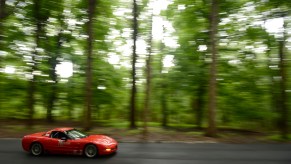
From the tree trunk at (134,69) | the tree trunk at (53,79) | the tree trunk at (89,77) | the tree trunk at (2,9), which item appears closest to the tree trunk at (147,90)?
the tree trunk at (89,77)

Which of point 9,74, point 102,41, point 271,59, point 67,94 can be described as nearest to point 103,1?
point 102,41

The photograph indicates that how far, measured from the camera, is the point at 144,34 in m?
26.0

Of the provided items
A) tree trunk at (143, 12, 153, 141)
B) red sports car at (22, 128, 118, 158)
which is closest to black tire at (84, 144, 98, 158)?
red sports car at (22, 128, 118, 158)

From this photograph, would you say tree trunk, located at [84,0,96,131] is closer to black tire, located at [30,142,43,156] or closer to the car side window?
the car side window

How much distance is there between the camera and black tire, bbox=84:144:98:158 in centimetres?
1230

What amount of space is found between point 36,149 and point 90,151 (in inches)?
108

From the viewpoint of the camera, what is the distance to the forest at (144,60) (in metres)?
25.5

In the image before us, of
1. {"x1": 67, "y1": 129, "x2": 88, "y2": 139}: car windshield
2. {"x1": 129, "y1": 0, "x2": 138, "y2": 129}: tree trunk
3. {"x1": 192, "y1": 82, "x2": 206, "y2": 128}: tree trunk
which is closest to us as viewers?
{"x1": 67, "y1": 129, "x2": 88, "y2": 139}: car windshield

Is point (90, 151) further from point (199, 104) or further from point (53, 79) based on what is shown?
point (53, 79)

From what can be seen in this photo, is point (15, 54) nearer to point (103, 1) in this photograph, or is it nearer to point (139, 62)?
point (103, 1)

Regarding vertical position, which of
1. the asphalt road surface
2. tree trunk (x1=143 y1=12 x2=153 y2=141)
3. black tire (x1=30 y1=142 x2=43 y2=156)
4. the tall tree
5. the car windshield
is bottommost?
the asphalt road surface

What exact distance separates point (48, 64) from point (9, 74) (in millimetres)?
4344

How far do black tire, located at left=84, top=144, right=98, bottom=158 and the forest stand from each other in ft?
36.2

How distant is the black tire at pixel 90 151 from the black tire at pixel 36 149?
7.56 ft
